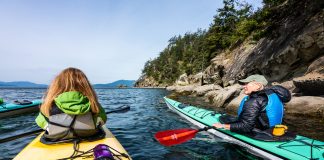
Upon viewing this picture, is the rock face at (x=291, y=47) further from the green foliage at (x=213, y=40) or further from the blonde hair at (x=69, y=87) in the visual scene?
the blonde hair at (x=69, y=87)

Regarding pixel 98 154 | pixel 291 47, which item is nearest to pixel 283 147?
pixel 98 154

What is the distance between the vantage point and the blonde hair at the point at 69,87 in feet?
12.8

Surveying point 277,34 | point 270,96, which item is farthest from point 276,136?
point 277,34

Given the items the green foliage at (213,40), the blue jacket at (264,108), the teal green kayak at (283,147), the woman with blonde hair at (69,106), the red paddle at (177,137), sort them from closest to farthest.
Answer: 1. the woman with blonde hair at (69,106)
2. the teal green kayak at (283,147)
3. the blue jacket at (264,108)
4. the red paddle at (177,137)
5. the green foliage at (213,40)

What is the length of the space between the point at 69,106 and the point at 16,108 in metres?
11.3

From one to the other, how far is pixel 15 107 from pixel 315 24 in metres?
18.2

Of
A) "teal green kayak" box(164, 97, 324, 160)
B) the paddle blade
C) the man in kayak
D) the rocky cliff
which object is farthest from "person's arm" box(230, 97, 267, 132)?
the rocky cliff

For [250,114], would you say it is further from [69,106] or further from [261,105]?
[69,106]

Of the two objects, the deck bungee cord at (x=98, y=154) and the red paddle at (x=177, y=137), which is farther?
the red paddle at (x=177, y=137)

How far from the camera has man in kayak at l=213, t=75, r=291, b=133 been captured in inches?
216

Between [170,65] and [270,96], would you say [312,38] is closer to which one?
[270,96]

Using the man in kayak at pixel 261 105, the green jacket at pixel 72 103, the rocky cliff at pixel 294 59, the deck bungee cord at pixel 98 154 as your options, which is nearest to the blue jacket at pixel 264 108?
the man in kayak at pixel 261 105

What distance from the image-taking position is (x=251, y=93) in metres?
5.73

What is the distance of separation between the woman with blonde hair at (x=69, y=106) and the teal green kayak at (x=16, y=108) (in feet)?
32.3
